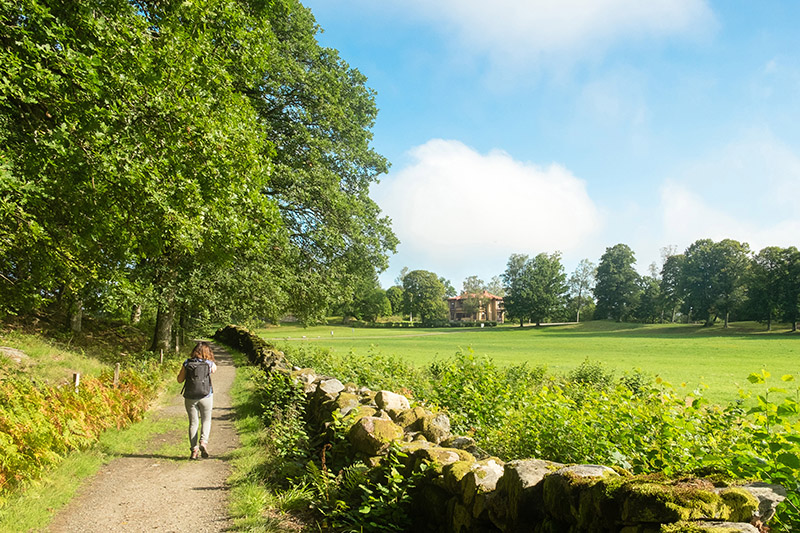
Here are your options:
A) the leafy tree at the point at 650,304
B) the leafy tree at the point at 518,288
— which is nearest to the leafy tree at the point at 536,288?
the leafy tree at the point at 518,288

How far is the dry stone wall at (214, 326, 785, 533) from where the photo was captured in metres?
2.52

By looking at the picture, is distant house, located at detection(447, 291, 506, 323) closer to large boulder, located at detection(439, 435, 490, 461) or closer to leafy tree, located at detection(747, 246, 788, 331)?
leafy tree, located at detection(747, 246, 788, 331)

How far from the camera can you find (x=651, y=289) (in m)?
86.4

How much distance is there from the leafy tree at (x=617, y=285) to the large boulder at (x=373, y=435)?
307 ft

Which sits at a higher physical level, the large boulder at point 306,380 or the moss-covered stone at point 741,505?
the moss-covered stone at point 741,505

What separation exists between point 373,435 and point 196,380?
391 centimetres

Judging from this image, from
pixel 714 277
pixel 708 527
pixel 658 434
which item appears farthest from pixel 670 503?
pixel 714 277

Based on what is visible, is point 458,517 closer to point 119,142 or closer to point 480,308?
point 119,142

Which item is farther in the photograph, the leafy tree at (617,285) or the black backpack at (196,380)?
the leafy tree at (617,285)

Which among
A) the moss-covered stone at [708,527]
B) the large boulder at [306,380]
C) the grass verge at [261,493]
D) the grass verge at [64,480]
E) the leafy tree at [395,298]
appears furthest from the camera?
the leafy tree at [395,298]

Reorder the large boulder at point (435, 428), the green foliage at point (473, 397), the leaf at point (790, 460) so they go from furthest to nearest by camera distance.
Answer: the green foliage at point (473, 397) → the large boulder at point (435, 428) → the leaf at point (790, 460)

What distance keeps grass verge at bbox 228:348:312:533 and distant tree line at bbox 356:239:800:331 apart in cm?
6932

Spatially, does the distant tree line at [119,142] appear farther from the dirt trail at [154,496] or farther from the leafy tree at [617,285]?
the leafy tree at [617,285]

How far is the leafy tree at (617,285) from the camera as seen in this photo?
88.9 metres
